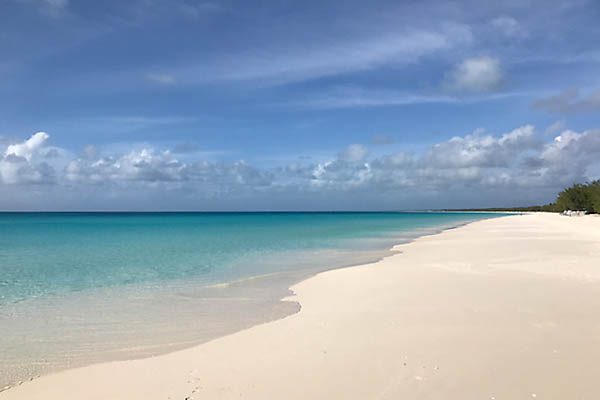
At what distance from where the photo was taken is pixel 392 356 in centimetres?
Result: 673

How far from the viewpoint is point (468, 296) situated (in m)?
11.1

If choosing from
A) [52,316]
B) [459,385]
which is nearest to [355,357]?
[459,385]

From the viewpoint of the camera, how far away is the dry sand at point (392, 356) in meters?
5.61

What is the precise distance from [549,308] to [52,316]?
11.1 meters

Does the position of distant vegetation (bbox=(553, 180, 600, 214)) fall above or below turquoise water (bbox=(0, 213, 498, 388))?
above

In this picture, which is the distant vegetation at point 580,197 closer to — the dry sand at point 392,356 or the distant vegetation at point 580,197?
the distant vegetation at point 580,197

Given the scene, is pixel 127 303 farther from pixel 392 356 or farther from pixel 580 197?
pixel 580 197

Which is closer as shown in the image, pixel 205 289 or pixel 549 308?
pixel 549 308

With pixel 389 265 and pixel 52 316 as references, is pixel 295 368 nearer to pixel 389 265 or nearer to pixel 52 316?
pixel 52 316

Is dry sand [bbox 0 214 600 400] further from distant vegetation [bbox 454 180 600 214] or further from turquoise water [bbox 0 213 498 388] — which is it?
distant vegetation [bbox 454 180 600 214]

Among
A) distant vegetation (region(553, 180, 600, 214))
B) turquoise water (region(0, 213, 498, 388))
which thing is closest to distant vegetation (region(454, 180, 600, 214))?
distant vegetation (region(553, 180, 600, 214))

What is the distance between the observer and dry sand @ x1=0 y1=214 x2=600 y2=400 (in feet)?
18.4

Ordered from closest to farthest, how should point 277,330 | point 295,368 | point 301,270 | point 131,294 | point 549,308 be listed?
point 295,368, point 277,330, point 549,308, point 131,294, point 301,270

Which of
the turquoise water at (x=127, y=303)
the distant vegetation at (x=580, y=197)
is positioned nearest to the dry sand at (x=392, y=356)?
the turquoise water at (x=127, y=303)
